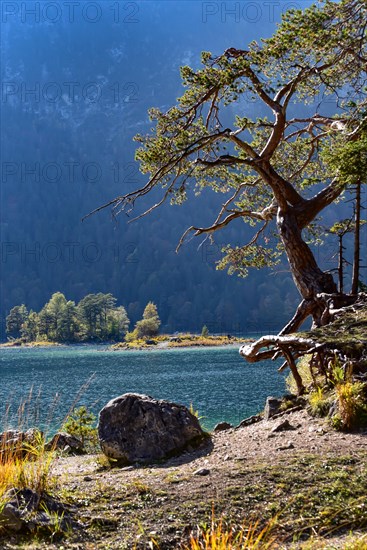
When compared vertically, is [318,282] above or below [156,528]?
above

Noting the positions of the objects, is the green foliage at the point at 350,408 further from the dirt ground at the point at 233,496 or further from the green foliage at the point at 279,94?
the green foliage at the point at 279,94

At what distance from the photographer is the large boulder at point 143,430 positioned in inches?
326

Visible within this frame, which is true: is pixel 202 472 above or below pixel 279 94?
below

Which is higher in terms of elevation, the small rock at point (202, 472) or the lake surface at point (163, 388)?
the small rock at point (202, 472)

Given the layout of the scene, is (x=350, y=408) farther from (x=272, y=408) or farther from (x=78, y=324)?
(x=78, y=324)

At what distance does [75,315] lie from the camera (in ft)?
411

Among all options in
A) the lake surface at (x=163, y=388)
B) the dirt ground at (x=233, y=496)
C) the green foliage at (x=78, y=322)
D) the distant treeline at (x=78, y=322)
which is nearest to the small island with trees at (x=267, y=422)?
the dirt ground at (x=233, y=496)

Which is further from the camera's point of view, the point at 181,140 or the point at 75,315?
the point at 75,315

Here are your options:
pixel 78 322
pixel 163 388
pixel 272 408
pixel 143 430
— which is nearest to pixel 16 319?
pixel 78 322

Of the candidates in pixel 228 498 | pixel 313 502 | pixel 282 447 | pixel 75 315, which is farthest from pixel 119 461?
pixel 75 315

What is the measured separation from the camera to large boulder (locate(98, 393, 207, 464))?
8273 millimetres

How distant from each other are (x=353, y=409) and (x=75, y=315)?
12014 centimetres

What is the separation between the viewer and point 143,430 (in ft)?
27.7

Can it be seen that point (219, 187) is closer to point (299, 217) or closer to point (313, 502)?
point (299, 217)
